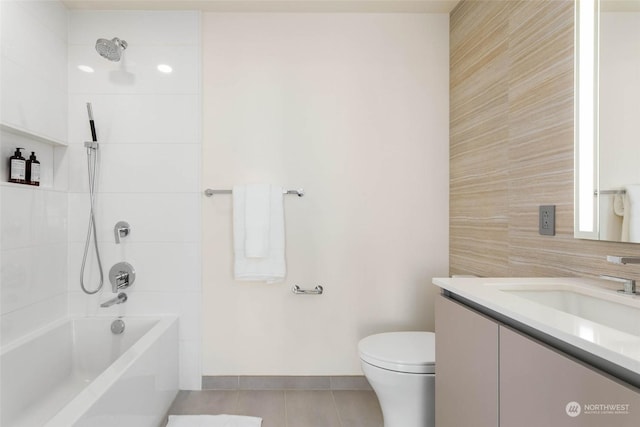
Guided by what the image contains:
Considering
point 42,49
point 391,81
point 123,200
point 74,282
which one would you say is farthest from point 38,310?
point 391,81

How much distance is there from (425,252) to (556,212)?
100 centimetres

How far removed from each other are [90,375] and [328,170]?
183 cm

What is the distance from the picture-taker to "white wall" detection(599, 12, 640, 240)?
3.69 ft

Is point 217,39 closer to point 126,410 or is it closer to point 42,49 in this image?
point 42,49

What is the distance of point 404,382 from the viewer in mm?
1571

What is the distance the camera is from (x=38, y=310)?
1.98m

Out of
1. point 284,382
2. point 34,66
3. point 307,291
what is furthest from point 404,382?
point 34,66

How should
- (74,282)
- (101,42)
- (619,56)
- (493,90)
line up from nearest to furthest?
(619,56)
(493,90)
(101,42)
(74,282)

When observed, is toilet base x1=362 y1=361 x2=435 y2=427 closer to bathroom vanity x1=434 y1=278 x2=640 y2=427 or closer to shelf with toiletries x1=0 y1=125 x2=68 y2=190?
bathroom vanity x1=434 y1=278 x2=640 y2=427

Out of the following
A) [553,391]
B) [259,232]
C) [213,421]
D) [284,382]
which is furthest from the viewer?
[284,382]

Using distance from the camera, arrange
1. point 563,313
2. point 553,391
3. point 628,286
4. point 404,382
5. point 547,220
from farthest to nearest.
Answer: point 404,382 < point 547,220 < point 628,286 < point 563,313 < point 553,391

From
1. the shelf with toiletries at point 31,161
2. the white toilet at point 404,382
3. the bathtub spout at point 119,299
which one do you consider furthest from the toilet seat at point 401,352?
the shelf with toiletries at point 31,161

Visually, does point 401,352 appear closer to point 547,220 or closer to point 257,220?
point 547,220

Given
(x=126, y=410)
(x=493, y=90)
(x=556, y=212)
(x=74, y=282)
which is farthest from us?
(x=74, y=282)
